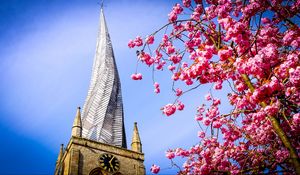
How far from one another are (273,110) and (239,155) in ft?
9.81

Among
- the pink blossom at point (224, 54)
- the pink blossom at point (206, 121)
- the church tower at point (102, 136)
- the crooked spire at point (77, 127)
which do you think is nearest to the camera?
the pink blossom at point (224, 54)

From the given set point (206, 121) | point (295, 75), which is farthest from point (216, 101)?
point (295, 75)

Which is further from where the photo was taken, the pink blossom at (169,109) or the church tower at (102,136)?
the church tower at (102,136)

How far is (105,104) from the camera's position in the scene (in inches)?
1443

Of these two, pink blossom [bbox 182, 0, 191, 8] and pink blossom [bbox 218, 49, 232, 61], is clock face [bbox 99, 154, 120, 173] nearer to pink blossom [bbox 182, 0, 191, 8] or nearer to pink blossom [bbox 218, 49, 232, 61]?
pink blossom [bbox 182, 0, 191, 8]

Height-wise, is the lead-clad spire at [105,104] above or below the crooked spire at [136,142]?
above

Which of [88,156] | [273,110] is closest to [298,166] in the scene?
[273,110]

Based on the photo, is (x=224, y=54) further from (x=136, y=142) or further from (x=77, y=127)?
(x=136, y=142)

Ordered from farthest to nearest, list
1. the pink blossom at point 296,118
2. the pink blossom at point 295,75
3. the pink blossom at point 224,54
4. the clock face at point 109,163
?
the clock face at point 109,163, the pink blossom at point 296,118, the pink blossom at point 224,54, the pink blossom at point 295,75

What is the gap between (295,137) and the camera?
7.67 metres

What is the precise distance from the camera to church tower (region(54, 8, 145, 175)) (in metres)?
30.4

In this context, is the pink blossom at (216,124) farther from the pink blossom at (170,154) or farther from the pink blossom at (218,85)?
the pink blossom at (170,154)

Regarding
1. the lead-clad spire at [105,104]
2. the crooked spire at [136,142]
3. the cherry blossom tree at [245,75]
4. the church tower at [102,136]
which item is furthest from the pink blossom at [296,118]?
the crooked spire at [136,142]

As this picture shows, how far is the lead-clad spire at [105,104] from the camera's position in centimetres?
3453
